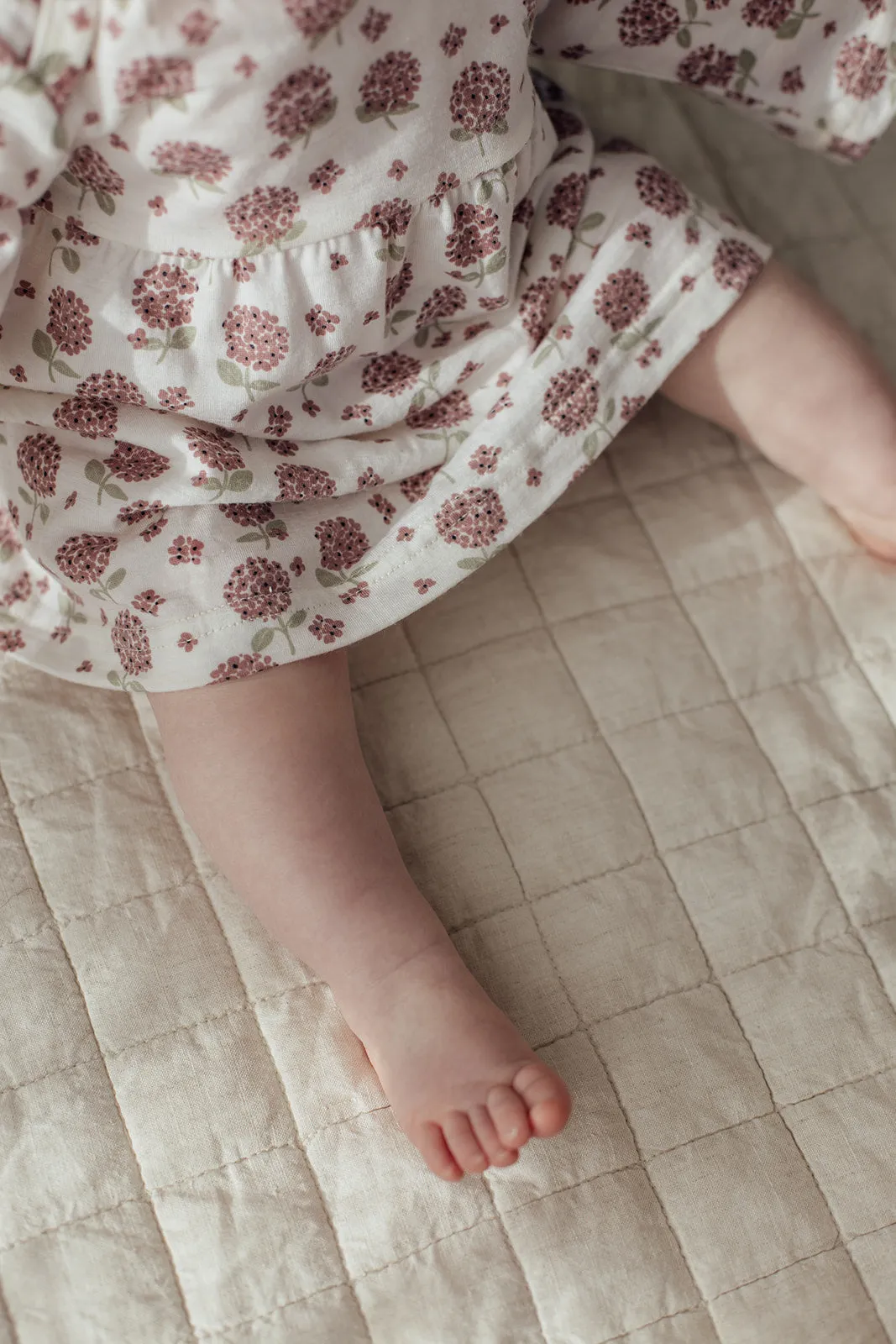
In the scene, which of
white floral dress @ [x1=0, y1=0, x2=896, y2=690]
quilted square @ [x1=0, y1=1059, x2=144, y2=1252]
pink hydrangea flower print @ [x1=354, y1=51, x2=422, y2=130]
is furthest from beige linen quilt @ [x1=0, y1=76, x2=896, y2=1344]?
pink hydrangea flower print @ [x1=354, y1=51, x2=422, y2=130]

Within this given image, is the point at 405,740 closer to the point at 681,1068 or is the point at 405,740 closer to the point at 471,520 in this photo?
the point at 471,520

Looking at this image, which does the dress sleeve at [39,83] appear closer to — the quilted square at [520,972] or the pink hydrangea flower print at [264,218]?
the pink hydrangea flower print at [264,218]

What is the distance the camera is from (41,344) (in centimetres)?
70

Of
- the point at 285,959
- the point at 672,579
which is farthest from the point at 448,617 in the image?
the point at 285,959

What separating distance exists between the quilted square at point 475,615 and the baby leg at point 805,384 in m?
0.20

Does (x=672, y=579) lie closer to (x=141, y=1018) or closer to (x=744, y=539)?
(x=744, y=539)

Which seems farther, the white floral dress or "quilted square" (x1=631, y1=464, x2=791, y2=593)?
"quilted square" (x1=631, y1=464, x2=791, y2=593)

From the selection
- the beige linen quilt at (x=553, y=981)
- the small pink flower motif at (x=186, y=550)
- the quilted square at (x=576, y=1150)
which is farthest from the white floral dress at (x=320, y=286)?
the quilted square at (x=576, y=1150)

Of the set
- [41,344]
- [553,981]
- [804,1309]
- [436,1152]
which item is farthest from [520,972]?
[41,344]

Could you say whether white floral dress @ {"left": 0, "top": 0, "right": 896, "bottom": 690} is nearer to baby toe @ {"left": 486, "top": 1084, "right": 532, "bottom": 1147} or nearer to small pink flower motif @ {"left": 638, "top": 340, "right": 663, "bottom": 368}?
small pink flower motif @ {"left": 638, "top": 340, "right": 663, "bottom": 368}

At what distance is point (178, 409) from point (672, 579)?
38 cm

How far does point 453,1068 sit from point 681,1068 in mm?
143

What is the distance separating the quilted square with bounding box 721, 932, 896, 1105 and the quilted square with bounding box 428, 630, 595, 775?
197 millimetres

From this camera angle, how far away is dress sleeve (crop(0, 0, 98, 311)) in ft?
1.90
